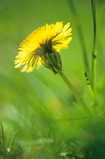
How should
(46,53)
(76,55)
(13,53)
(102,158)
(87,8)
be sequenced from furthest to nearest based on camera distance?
(87,8) → (76,55) → (13,53) → (46,53) → (102,158)

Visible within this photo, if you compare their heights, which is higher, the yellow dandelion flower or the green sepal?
the yellow dandelion flower

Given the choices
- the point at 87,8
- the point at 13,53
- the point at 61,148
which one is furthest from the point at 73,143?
the point at 87,8

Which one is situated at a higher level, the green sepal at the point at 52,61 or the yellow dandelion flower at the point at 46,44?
the yellow dandelion flower at the point at 46,44

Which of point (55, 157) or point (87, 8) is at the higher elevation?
point (87, 8)

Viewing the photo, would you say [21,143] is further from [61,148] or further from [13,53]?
[13,53]

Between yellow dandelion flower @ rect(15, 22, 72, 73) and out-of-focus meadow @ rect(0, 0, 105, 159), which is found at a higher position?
yellow dandelion flower @ rect(15, 22, 72, 73)

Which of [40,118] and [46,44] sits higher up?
[46,44]

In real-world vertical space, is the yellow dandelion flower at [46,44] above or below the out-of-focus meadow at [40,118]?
above

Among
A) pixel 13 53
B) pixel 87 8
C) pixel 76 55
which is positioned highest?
pixel 87 8
